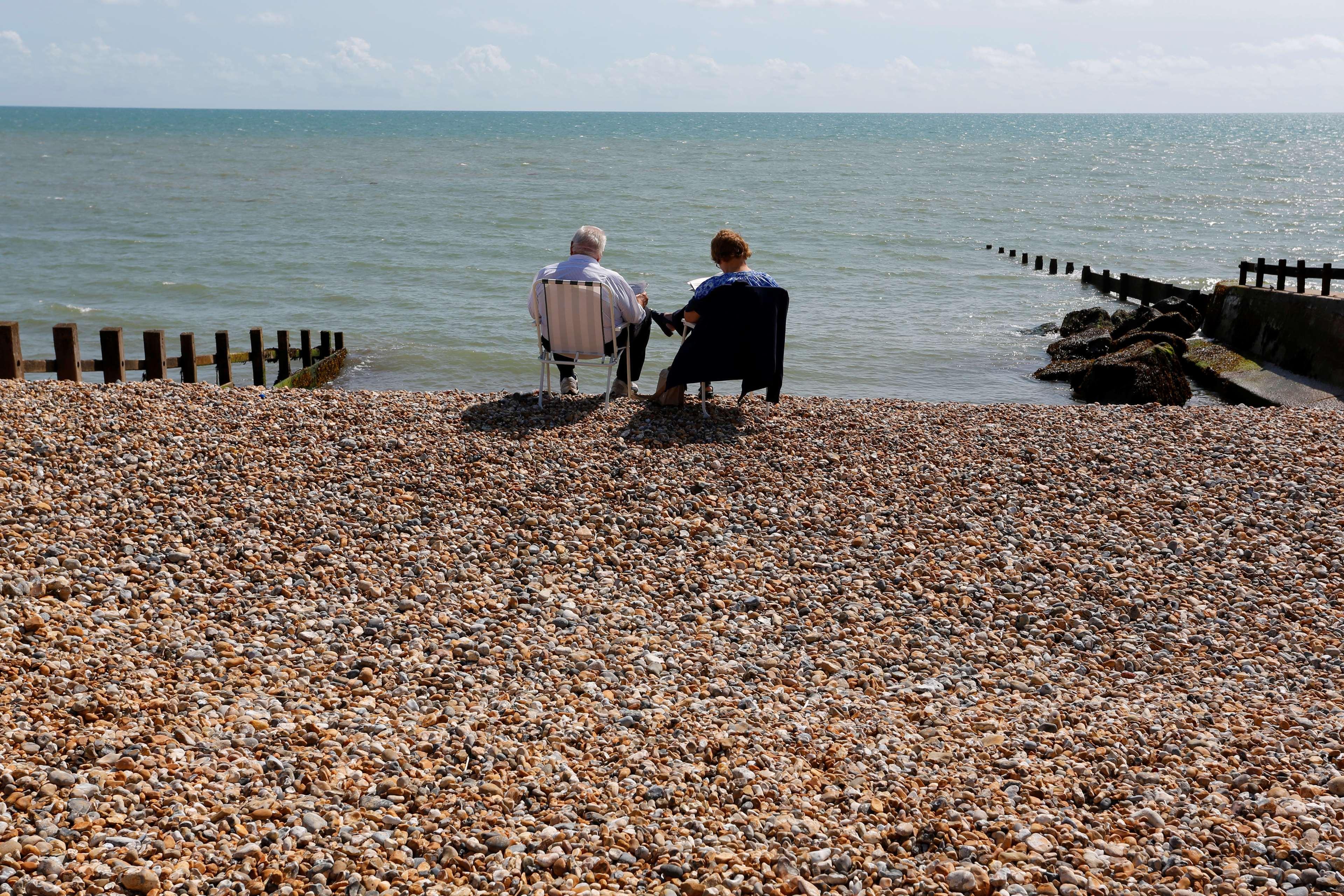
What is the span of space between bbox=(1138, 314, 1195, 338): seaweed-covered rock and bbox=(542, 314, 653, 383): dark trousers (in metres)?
11.4

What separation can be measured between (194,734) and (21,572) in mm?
1824

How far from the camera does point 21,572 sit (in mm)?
5207

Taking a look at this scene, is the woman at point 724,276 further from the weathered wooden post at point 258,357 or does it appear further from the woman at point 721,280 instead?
the weathered wooden post at point 258,357

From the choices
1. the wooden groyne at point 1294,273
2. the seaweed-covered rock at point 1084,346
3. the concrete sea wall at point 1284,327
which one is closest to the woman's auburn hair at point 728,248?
the concrete sea wall at point 1284,327

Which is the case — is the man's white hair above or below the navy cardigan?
above

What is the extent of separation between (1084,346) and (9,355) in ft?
47.3

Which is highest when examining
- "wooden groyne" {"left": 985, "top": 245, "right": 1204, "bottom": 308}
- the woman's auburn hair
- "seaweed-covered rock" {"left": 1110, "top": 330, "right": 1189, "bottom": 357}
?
the woman's auburn hair

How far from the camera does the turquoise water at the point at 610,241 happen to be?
18.1 metres

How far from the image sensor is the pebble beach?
3.49 meters

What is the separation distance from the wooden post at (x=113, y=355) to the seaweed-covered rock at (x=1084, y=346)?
1309 cm

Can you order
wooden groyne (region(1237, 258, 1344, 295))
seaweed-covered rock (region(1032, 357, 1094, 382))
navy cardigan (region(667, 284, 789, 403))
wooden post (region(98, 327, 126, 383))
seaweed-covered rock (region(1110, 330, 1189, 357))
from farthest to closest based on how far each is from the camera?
seaweed-covered rock (region(1110, 330, 1189, 357)), seaweed-covered rock (region(1032, 357, 1094, 382)), wooden groyne (region(1237, 258, 1344, 295)), wooden post (region(98, 327, 126, 383)), navy cardigan (region(667, 284, 789, 403))

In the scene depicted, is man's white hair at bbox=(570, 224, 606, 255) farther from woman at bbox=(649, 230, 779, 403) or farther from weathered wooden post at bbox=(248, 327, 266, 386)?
weathered wooden post at bbox=(248, 327, 266, 386)

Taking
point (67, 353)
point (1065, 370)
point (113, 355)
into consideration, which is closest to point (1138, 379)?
point (1065, 370)

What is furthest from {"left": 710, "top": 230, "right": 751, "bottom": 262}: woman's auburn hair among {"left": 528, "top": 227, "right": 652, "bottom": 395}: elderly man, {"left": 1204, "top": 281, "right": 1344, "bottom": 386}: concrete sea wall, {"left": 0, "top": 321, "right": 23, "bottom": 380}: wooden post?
{"left": 1204, "top": 281, "right": 1344, "bottom": 386}: concrete sea wall
